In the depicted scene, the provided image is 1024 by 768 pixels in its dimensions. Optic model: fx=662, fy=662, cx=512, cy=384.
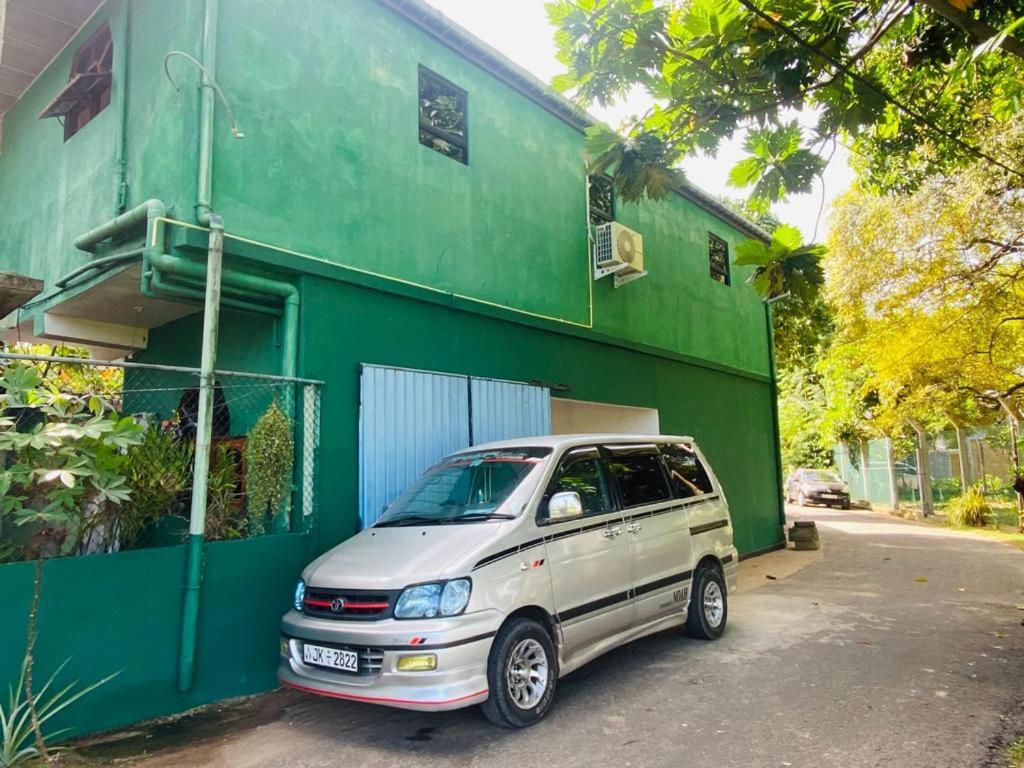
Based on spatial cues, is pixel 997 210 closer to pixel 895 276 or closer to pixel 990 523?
pixel 895 276

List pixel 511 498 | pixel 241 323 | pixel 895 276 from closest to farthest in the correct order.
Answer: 1. pixel 511 498
2. pixel 241 323
3. pixel 895 276

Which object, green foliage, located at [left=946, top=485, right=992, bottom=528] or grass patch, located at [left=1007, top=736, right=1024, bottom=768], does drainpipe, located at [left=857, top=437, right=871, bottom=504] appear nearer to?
green foliage, located at [left=946, top=485, right=992, bottom=528]

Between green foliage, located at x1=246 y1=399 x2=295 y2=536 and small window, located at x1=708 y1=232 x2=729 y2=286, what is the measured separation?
1012cm

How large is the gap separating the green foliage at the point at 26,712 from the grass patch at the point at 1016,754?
18.1 ft

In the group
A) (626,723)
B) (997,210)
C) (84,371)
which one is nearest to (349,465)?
(626,723)

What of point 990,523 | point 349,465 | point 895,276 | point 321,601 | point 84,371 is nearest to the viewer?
point 321,601

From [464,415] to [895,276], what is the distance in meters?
11.5

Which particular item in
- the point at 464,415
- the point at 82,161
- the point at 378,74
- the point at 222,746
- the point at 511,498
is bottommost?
the point at 222,746

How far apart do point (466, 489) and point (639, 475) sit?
5.50 feet

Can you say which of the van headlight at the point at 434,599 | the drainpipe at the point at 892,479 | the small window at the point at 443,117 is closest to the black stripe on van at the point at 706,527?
the van headlight at the point at 434,599

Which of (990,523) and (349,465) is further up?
(349,465)

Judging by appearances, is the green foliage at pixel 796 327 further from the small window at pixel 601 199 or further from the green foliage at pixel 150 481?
the green foliage at pixel 150 481

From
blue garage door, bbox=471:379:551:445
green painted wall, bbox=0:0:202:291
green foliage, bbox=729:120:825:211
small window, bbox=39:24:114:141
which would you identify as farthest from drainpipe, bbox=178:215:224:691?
green foliage, bbox=729:120:825:211

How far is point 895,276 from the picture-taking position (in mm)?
14195
